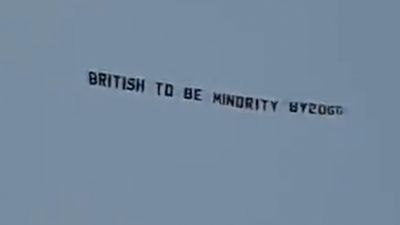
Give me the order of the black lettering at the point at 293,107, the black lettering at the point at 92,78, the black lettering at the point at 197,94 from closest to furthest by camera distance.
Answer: the black lettering at the point at 92,78 < the black lettering at the point at 197,94 < the black lettering at the point at 293,107

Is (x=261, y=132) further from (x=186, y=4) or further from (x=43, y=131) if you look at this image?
(x=43, y=131)

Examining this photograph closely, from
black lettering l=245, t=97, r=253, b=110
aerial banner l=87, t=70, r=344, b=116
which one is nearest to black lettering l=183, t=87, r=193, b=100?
aerial banner l=87, t=70, r=344, b=116

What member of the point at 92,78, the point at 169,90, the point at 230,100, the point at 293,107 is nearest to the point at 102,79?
the point at 92,78

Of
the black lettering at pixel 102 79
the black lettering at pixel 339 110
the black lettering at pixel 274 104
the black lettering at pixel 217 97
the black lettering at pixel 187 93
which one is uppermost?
the black lettering at pixel 102 79

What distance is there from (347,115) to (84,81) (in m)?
0.53

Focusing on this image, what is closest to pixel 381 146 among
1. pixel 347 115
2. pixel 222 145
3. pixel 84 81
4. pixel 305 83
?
pixel 347 115

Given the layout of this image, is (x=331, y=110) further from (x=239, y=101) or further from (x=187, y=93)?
(x=187, y=93)

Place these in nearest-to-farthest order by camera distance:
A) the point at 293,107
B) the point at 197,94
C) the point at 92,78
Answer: the point at 92,78 → the point at 197,94 → the point at 293,107

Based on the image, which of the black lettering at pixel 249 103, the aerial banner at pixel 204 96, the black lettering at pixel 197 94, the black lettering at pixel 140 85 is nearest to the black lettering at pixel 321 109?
the aerial banner at pixel 204 96

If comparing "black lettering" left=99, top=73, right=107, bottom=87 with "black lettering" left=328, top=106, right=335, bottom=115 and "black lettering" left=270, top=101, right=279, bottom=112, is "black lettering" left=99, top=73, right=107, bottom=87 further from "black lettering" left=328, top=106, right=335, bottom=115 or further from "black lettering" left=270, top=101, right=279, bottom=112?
"black lettering" left=328, top=106, right=335, bottom=115

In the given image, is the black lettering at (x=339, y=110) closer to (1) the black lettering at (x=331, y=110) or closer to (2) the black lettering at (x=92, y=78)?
(1) the black lettering at (x=331, y=110)

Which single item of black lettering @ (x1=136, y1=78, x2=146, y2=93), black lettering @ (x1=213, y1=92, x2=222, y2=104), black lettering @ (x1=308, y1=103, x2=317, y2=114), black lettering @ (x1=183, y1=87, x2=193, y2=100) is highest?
black lettering @ (x1=136, y1=78, x2=146, y2=93)

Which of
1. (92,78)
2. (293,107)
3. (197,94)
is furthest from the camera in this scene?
(293,107)

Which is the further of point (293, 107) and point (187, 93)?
point (293, 107)
